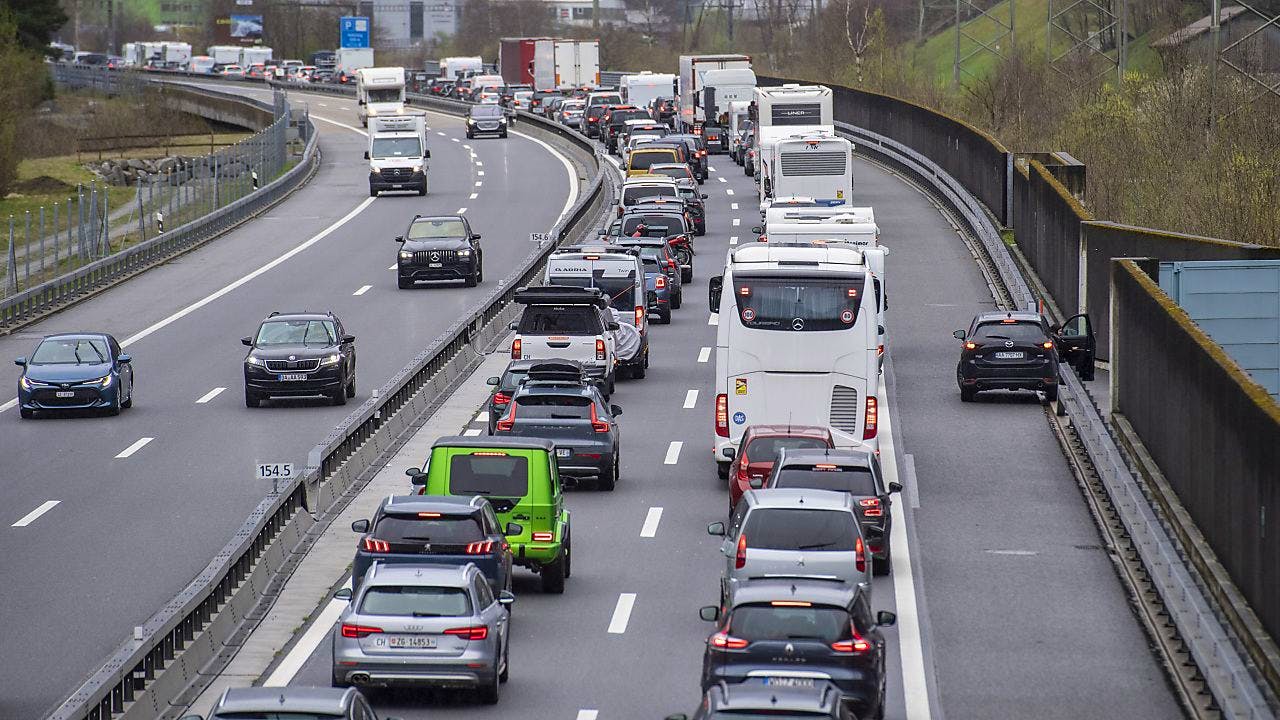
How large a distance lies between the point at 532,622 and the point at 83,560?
6.61 m

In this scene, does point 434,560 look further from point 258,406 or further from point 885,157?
point 885,157

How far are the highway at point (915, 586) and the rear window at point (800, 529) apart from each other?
1.27 m

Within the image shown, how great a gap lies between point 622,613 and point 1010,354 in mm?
16261

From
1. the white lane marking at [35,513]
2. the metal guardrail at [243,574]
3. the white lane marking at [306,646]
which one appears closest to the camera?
the metal guardrail at [243,574]

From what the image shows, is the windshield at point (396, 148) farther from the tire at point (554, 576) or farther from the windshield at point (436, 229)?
the tire at point (554, 576)

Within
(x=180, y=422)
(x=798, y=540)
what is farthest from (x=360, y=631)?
(x=180, y=422)

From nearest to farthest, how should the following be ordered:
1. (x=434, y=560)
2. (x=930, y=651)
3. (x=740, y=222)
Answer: (x=434, y=560), (x=930, y=651), (x=740, y=222)

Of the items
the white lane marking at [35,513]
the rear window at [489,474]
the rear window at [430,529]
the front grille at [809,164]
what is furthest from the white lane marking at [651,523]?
the front grille at [809,164]

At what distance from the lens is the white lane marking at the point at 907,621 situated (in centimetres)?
1930

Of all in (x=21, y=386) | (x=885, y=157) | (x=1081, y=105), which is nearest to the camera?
(x=21, y=386)

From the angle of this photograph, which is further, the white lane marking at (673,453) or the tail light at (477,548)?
the white lane marking at (673,453)

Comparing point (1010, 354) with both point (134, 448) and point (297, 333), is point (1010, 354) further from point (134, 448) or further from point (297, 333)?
point (134, 448)

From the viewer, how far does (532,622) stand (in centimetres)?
2248

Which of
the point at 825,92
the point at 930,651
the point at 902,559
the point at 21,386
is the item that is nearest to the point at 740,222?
the point at 825,92
